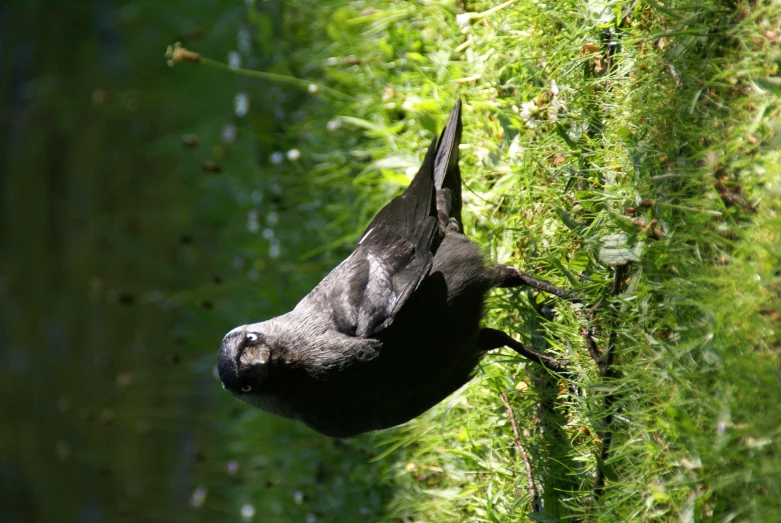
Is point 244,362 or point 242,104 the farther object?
point 242,104

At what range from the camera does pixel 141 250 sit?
642 cm

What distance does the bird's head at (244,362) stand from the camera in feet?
9.45

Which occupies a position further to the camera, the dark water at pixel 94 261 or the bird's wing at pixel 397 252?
the dark water at pixel 94 261

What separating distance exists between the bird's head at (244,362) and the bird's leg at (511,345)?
92 centimetres

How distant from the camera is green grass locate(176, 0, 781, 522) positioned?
2.01m

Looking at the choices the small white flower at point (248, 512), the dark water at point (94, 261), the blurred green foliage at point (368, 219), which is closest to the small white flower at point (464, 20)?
the blurred green foliage at point (368, 219)

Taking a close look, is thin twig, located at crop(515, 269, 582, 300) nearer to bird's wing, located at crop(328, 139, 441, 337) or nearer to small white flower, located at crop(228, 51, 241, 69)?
bird's wing, located at crop(328, 139, 441, 337)

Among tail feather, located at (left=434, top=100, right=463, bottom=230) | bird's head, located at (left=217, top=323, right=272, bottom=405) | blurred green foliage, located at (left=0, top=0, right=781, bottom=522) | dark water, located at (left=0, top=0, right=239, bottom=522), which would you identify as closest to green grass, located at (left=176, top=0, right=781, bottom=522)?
blurred green foliage, located at (left=0, top=0, right=781, bottom=522)

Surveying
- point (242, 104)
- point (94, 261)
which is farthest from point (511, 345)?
point (94, 261)

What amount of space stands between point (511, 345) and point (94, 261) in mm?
4773

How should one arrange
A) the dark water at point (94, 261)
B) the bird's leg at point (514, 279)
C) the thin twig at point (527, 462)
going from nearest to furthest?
the thin twig at point (527, 462), the bird's leg at point (514, 279), the dark water at point (94, 261)

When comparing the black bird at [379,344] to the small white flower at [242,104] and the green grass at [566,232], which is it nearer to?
the green grass at [566,232]

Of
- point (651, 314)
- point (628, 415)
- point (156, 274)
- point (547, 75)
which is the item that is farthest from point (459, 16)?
point (156, 274)

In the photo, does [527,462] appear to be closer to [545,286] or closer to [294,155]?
[545,286]
